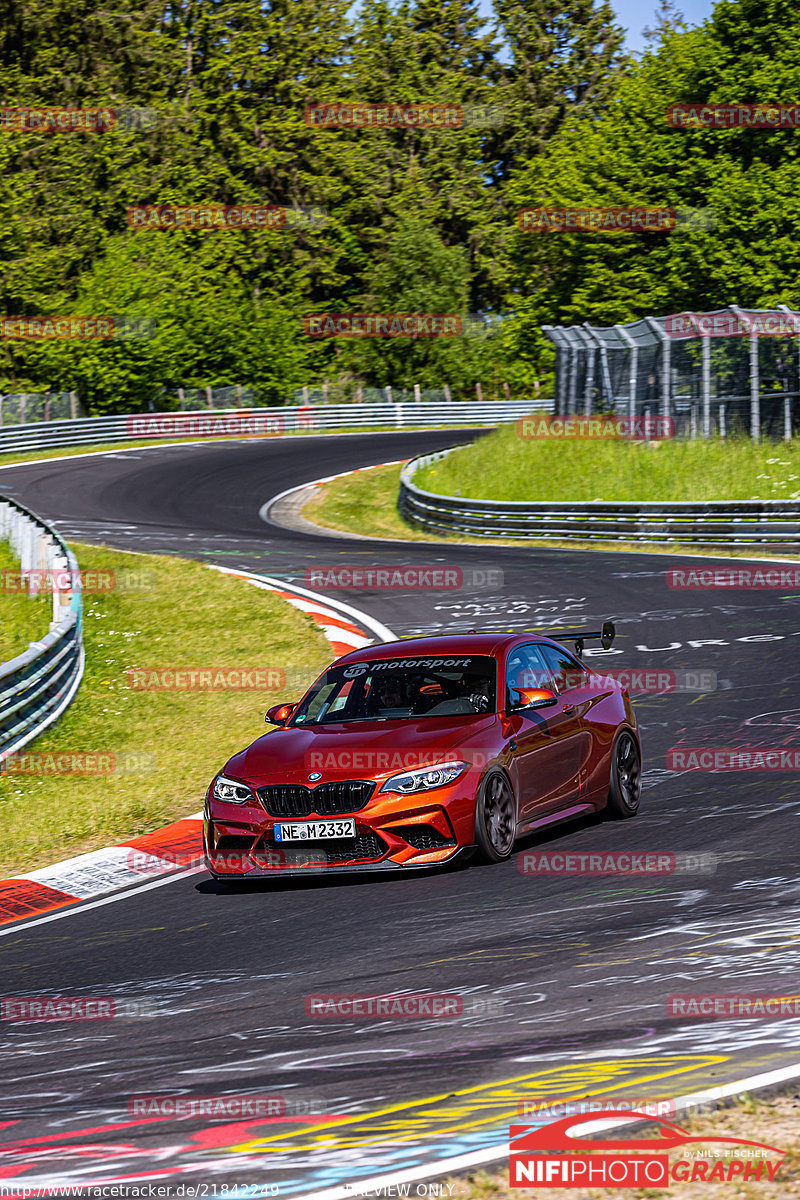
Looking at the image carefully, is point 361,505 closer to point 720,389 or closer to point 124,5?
point 720,389

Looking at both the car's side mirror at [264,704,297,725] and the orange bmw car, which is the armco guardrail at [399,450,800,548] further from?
the car's side mirror at [264,704,297,725]

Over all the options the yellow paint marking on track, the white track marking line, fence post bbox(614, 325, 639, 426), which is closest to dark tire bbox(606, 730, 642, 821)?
the white track marking line

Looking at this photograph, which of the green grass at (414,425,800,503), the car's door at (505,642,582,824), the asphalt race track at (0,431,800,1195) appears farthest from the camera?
the green grass at (414,425,800,503)

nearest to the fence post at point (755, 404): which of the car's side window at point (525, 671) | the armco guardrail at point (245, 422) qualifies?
the car's side window at point (525, 671)

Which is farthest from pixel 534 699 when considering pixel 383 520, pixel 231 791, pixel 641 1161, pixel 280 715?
pixel 383 520

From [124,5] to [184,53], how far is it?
382cm

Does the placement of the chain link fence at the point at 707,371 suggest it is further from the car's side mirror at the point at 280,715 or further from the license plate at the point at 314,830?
the license plate at the point at 314,830

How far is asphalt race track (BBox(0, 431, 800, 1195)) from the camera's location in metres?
4.59

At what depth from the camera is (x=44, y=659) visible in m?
14.1

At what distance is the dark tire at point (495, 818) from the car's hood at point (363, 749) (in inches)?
7.4

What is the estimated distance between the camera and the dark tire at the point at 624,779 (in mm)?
10125

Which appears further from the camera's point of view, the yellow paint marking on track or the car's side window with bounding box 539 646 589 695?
the car's side window with bounding box 539 646 589 695

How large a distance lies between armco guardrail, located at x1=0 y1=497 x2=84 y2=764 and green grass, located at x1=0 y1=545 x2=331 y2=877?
22cm

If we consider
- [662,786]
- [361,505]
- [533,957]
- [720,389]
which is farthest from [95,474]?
[533,957]
